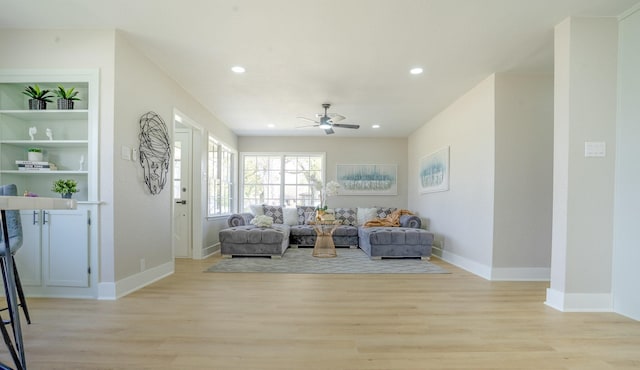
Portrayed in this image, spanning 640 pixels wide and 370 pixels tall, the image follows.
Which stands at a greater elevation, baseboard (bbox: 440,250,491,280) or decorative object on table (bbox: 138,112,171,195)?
decorative object on table (bbox: 138,112,171,195)

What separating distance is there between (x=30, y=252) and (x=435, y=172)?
555cm

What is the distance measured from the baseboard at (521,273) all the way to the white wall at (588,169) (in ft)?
3.51

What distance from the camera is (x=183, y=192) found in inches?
216

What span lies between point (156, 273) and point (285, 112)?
3208mm

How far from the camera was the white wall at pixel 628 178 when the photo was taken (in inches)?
105

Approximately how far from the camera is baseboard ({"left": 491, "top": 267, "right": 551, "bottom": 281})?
3.94m

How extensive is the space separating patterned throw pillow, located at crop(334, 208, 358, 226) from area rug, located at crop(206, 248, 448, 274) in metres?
1.72

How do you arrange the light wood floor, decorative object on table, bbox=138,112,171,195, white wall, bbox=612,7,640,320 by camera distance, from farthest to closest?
decorative object on table, bbox=138,112,171,195, white wall, bbox=612,7,640,320, the light wood floor

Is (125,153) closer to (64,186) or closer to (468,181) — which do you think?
(64,186)

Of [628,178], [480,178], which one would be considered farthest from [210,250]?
[628,178]

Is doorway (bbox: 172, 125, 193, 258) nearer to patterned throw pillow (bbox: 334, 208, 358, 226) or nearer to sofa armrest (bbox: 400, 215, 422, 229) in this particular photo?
patterned throw pillow (bbox: 334, 208, 358, 226)

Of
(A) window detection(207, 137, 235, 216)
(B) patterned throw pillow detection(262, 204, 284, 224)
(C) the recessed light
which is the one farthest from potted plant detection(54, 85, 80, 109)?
(B) patterned throw pillow detection(262, 204, 284, 224)

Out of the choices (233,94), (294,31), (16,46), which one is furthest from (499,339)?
(16,46)

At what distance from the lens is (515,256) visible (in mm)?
3961
